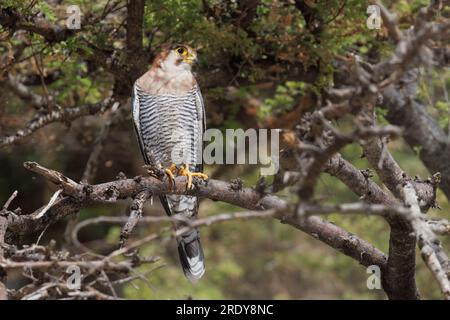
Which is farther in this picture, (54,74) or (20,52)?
(54,74)

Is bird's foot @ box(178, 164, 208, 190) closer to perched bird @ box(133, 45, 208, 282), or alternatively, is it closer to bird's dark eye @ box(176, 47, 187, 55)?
perched bird @ box(133, 45, 208, 282)

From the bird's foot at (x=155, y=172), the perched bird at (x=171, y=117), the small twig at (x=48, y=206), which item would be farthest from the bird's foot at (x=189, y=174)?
the small twig at (x=48, y=206)

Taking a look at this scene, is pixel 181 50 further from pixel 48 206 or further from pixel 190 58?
pixel 48 206

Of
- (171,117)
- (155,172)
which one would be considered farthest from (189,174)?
(171,117)

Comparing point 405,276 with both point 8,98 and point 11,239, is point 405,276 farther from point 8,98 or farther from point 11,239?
point 8,98

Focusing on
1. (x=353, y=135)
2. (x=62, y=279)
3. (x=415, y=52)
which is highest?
(x=415, y=52)

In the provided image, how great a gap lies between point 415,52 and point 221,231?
6.79m

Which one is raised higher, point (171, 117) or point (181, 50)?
point (181, 50)

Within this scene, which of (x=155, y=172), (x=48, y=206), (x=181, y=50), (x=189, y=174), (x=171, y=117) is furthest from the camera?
(x=171, y=117)

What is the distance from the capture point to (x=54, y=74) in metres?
6.16

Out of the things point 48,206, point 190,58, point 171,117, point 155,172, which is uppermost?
point 190,58

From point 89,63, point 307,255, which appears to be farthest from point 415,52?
point 307,255

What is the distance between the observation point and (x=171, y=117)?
5617 mm

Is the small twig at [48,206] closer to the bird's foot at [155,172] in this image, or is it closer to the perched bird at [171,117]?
the bird's foot at [155,172]
